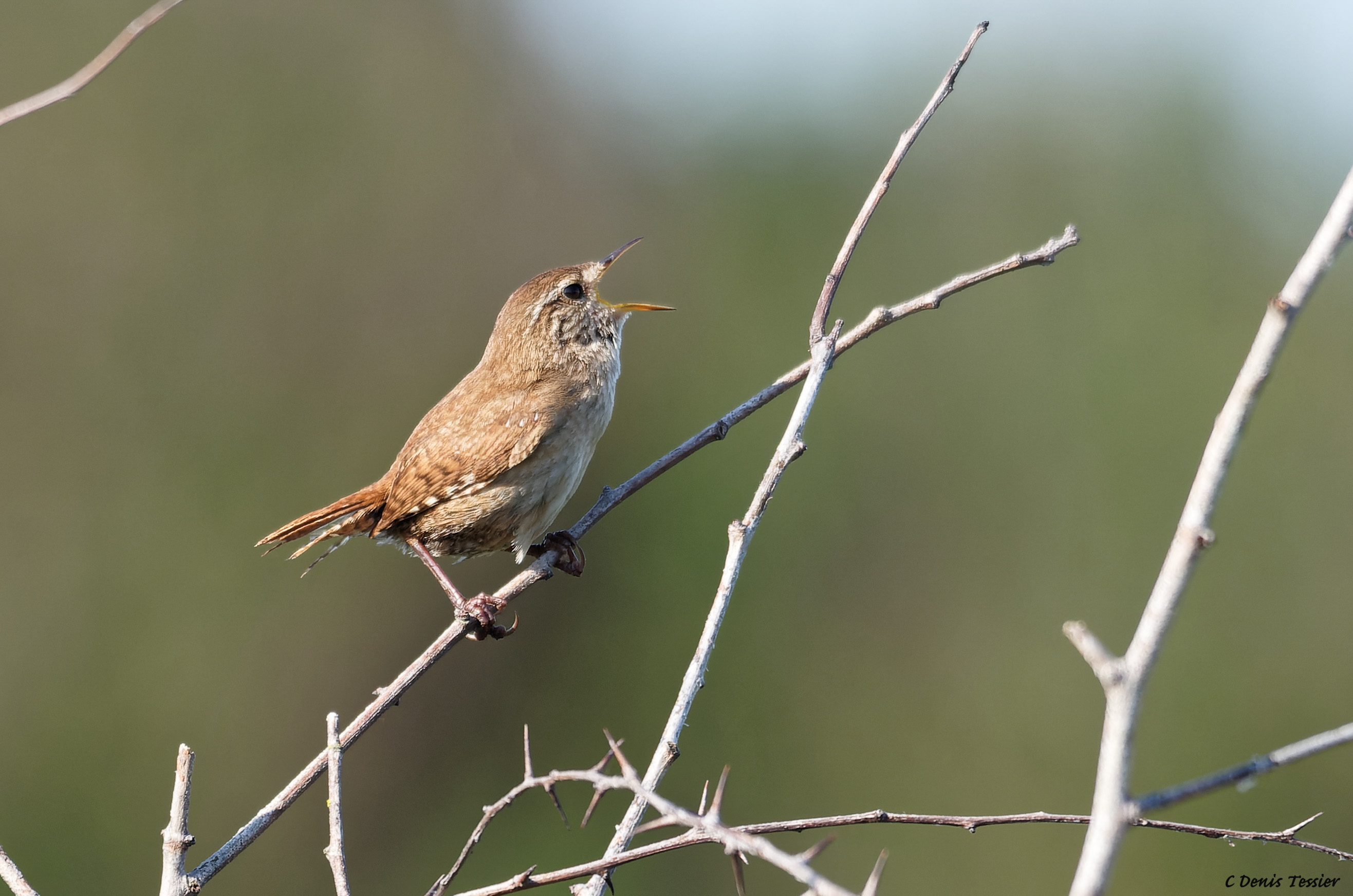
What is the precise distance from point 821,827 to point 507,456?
221cm

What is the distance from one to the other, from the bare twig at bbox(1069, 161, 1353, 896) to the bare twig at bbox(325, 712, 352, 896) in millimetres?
1155

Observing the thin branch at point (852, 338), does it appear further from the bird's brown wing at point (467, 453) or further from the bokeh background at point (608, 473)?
the bokeh background at point (608, 473)

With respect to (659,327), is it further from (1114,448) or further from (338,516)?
(338,516)

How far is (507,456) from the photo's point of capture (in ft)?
13.1

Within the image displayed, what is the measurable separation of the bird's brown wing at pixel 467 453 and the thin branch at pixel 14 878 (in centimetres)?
223

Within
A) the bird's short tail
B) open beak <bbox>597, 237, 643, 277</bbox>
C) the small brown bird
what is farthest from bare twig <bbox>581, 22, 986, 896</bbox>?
the bird's short tail

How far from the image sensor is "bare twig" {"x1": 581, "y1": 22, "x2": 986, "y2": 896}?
1.80 meters

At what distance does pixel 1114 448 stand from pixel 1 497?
41.3ft

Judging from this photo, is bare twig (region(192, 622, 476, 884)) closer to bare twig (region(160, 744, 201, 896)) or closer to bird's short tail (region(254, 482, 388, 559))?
bare twig (region(160, 744, 201, 896))

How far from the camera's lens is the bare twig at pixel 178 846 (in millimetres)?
1848

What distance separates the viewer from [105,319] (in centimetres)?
1062

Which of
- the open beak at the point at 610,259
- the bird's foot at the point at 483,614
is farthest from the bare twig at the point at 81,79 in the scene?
the open beak at the point at 610,259

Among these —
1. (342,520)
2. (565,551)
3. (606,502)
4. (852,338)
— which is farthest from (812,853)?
(342,520)

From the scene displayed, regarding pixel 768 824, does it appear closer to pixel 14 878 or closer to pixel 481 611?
pixel 14 878
